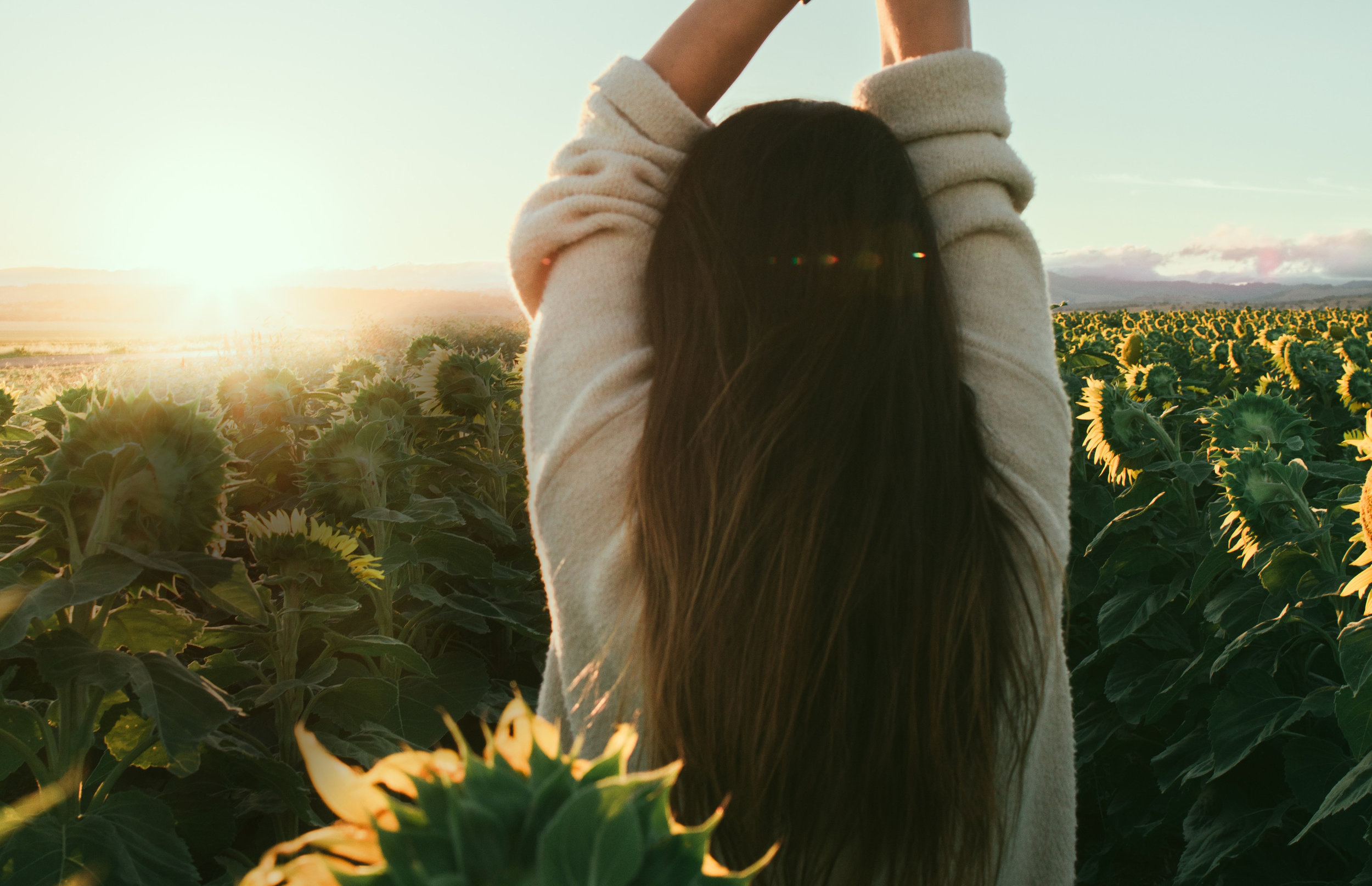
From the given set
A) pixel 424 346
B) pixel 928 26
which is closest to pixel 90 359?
pixel 424 346

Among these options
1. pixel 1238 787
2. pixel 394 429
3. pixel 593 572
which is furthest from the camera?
pixel 394 429

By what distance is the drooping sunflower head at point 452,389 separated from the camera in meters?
3.34

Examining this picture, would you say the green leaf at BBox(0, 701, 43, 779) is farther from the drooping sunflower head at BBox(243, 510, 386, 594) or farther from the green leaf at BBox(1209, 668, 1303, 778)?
the green leaf at BBox(1209, 668, 1303, 778)

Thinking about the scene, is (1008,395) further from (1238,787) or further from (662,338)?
(1238,787)

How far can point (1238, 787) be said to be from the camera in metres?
2.36

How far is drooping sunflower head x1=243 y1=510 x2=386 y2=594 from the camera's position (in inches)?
71.6

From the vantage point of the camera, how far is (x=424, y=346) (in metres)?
4.21

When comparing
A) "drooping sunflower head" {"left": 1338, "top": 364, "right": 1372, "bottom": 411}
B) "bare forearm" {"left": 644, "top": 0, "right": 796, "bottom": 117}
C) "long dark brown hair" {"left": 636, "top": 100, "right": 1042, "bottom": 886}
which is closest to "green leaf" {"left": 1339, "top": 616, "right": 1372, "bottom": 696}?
"long dark brown hair" {"left": 636, "top": 100, "right": 1042, "bottom": 886}

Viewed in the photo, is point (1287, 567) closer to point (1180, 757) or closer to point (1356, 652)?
point (1356, 652)

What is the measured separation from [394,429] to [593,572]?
192cm

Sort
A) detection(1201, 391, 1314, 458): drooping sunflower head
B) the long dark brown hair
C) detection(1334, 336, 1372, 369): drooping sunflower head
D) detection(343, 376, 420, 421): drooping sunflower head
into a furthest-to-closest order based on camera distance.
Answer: detection(1334, 336, 1372, 369): drooping sunflower head → detection(343, 376, 420, 421): drooping sunflower head → detection(1201, 391, 1314, 458): drooping sunflower head → the long dark brown hair

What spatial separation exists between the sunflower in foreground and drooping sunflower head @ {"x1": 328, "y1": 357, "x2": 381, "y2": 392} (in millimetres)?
3395

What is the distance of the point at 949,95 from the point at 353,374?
2.91 metres

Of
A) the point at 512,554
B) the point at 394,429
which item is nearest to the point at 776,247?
the point at 394,429
